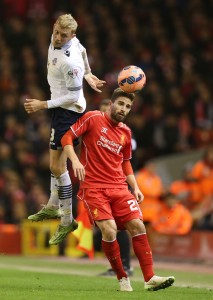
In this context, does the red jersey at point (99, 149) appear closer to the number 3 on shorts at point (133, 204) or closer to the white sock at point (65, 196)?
the number 3 on shorts at point (133, 204)

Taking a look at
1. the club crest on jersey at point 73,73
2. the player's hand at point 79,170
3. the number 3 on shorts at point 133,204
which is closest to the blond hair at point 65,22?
the club crest on jersey at point 73,73

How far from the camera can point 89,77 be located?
1186 centimetres

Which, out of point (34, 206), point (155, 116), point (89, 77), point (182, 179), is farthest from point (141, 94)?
point (89, 77)

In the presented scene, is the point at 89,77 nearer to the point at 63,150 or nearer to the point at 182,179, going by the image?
the point at 63,150

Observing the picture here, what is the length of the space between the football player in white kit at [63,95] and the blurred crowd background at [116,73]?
7.25m

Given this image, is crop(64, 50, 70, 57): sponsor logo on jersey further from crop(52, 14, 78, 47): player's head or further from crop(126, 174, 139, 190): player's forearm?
crop(126, 174, 139, 190): player's forearm

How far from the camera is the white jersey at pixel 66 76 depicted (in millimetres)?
11234

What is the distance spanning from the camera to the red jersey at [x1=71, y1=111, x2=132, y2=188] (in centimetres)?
1113

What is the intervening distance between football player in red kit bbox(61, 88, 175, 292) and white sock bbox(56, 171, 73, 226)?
52cm

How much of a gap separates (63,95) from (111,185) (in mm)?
1105

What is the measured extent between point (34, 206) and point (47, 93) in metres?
3.28

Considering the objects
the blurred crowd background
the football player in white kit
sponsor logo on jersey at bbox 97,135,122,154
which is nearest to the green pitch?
the football player in white kit

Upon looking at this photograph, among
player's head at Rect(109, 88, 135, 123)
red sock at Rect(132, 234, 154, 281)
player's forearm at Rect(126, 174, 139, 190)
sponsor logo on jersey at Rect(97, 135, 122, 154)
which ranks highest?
player's head at Rect(109, 88, 135, 123)

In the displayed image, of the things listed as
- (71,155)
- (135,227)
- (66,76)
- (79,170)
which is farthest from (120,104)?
(135,227)
